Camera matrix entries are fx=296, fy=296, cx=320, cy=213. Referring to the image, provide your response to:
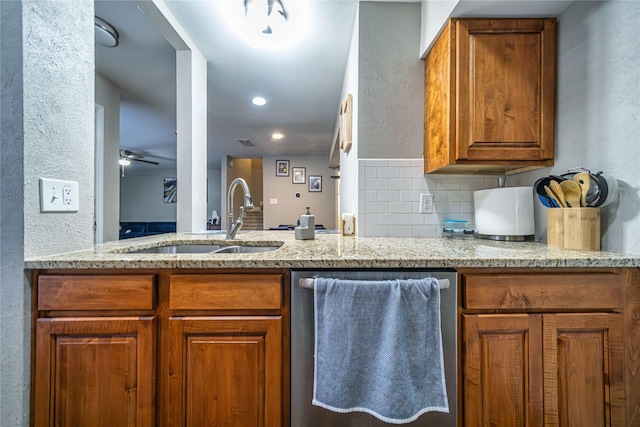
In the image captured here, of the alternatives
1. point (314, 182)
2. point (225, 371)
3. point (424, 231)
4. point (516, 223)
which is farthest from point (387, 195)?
point (314, 182)

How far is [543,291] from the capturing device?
3.25 feet

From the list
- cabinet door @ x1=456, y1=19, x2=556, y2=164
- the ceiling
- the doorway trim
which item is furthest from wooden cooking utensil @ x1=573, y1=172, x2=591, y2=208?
the doorway trim

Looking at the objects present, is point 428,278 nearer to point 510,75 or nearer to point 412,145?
point 412,145

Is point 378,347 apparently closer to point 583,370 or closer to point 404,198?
point 583,370

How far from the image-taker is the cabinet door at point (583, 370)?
973 millimetres

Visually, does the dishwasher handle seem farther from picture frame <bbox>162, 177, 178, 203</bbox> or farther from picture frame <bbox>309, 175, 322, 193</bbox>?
picture frame <bbox>162, 177, 178, 203</bbox>

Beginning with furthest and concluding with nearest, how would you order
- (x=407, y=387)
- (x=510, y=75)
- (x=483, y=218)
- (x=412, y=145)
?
1. (x=412, y=145)
2. (x=483, y=218)
3. (x=510, y=75)
4. (x=407, y=387)

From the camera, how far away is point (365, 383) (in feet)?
3.10

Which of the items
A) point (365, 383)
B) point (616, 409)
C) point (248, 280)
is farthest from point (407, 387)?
point (616, 409)

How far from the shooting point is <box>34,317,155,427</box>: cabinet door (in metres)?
0.95

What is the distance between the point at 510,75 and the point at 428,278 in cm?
113

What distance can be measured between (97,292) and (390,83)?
171 cm

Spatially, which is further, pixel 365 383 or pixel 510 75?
pixel 510 75

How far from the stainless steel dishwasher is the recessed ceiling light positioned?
9.42ft
